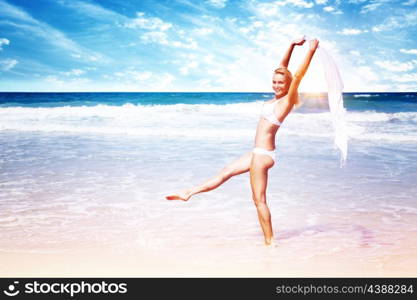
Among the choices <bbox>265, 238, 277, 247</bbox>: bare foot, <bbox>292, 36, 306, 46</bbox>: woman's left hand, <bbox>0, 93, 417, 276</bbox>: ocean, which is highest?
<bbox>292, 36, 306, 46</bbox>: woman's left hand

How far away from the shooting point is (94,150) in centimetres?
1003

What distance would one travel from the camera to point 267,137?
3701 millimetres

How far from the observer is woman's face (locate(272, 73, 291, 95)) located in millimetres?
3568

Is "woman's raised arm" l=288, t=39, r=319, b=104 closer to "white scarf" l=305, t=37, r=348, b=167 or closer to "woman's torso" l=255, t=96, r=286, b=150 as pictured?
"white scarf" l=305, t=37, r=348, b=167

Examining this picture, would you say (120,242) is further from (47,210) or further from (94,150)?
(94,150)

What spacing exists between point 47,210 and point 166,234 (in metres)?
1.72

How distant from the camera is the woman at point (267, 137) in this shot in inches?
139

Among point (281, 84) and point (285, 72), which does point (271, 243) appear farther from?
point (285, 72)

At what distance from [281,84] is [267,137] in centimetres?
49

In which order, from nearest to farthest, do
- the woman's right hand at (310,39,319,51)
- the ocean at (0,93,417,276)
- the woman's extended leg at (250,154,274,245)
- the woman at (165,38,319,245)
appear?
the woman's right hand at (310,39,319,51), the woman at (165,38,319,245), the woman's extended leg at (250,154,274,245), the ocean at (0,93,417,276)

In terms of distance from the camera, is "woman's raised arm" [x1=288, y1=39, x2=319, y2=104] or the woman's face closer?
"woman's raised arm" [x1=288, y1=39, x2=319, y2=104]

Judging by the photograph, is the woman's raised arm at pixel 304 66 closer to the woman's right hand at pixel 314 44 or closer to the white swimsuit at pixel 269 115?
the woman's right hand at pixel 314 44

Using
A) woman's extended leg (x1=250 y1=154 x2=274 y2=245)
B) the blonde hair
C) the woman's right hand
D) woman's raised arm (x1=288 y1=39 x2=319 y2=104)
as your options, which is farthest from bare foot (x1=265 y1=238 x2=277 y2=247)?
the woman's right hand

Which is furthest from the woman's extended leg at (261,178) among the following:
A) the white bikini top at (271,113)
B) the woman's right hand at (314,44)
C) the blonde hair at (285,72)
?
the woman's right hand at (314,44)
